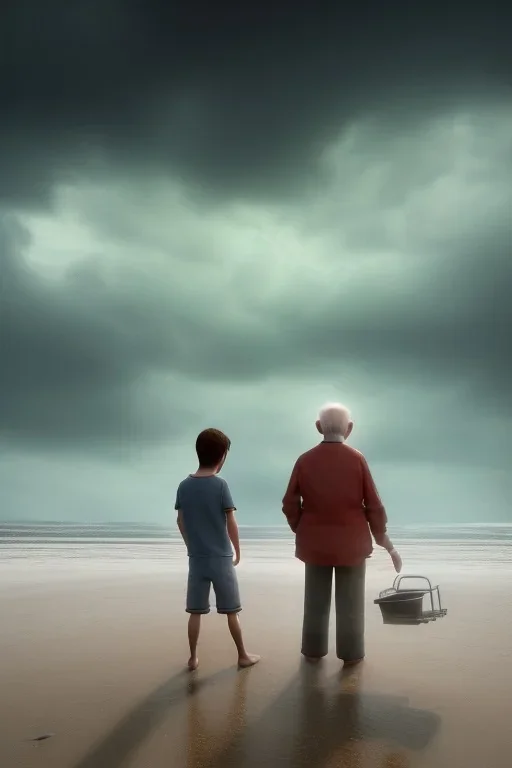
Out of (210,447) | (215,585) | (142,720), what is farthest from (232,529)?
(142,720)

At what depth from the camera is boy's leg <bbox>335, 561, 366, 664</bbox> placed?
259 inches

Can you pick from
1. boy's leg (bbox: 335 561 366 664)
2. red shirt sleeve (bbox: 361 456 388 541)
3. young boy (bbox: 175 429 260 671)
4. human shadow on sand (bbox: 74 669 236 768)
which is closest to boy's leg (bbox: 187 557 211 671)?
young boy (bbox: 175 429 260 671)

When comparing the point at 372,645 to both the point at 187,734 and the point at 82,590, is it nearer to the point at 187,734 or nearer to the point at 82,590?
the point at 187,734

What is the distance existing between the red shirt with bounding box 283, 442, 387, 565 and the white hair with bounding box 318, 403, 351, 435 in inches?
5.9

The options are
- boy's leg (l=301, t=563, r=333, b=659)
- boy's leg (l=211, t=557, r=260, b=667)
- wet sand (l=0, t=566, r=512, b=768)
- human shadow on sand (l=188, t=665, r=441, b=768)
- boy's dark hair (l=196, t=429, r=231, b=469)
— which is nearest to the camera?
human shadow on sand (l=188, t=665, r=441, b=768)

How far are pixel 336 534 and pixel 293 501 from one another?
51 cm

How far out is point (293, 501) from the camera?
6.85m

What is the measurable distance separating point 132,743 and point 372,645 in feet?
11.7

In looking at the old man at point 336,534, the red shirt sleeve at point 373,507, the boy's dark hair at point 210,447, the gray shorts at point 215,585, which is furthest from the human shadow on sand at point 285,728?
the boy's dark hair at point 210,447

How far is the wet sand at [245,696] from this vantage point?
440 cm

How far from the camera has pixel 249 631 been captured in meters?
8.26

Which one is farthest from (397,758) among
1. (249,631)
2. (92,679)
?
(249,631)

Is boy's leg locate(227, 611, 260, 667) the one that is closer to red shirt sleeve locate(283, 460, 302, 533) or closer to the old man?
the old man

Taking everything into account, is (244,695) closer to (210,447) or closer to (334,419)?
(210,447)
